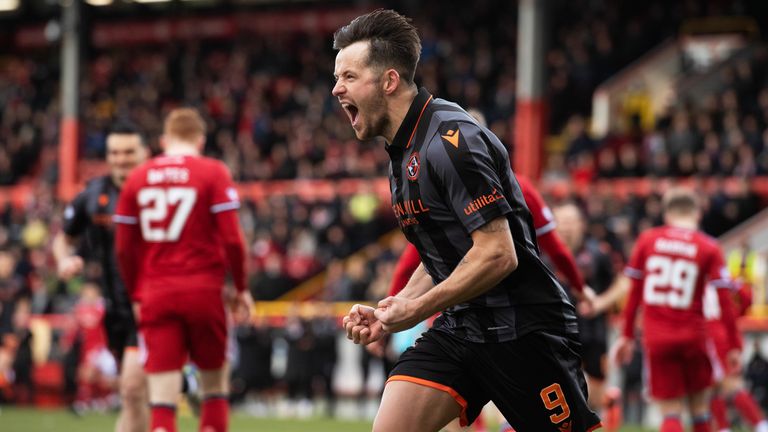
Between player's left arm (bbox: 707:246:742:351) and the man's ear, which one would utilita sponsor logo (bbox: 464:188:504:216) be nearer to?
the man's ear

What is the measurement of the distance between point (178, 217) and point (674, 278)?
12.1 ft

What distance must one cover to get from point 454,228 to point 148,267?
332 centimetres

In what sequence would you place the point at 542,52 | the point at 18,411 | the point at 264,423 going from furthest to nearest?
the point at 542,52 < the point at 18,411 < the point at 264,423

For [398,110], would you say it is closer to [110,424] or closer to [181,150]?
[181,150]

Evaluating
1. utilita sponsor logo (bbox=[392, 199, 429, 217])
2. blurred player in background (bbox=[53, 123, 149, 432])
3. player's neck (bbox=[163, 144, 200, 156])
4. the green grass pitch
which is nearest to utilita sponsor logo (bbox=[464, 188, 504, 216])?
utilita sponsor logo (bbox=[392, 199, 429, 217])

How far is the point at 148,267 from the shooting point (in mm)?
7797

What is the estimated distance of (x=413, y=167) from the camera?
4.95 metres

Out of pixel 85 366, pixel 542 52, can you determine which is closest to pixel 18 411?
pixel 85 366

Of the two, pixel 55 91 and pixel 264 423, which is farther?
pixel 55 91

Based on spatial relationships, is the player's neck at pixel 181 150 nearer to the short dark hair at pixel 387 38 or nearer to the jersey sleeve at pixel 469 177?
the short dark hair at pixel 387 38

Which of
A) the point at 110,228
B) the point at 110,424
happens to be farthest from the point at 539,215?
the point at 110,424

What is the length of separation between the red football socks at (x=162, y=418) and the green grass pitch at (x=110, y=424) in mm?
6828

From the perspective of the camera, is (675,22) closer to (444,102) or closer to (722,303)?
(722,303)

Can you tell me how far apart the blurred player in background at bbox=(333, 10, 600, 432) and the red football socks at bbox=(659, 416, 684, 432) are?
4092 mm
